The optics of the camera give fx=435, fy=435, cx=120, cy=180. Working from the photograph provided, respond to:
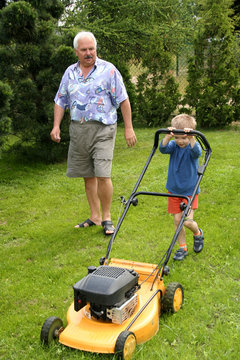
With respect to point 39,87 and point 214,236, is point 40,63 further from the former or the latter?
point 214,236

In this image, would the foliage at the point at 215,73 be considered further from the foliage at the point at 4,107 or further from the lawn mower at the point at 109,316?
the lawn mower at the point at 109,316

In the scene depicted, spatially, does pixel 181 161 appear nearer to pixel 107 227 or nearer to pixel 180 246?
pixel 180 246

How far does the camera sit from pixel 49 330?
250 centimetres

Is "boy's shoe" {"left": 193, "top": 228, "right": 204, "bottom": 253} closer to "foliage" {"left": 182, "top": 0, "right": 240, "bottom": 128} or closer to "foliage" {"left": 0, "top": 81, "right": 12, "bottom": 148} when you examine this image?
"foliage" {"left": 0, "top": 81, "right": 12, "bottom": 148}

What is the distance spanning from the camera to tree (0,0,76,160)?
6.70 metres

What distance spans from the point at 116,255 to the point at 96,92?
4.94 ft

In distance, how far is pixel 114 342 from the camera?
2.33m

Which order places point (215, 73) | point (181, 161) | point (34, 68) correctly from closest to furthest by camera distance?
point (181, 161) < point (34, 68) < point (215, 73)

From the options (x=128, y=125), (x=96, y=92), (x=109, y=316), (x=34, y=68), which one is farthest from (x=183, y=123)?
(x=34, y=68)

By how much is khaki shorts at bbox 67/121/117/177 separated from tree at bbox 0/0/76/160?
8.41 ft

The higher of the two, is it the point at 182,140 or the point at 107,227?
the point at 182,140

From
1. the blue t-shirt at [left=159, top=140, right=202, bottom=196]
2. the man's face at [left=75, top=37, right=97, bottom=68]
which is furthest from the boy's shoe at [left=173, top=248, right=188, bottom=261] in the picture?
the man's face at [left=75, top=37, right=97, bottom=68]

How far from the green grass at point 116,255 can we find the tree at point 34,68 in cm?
79

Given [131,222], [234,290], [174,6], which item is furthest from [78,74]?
[174,6]
